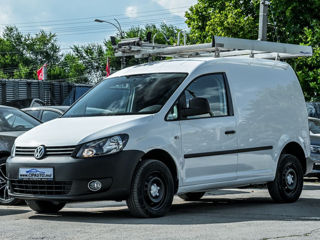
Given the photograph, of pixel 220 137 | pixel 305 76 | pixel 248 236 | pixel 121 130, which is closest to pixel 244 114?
pixel 220 137

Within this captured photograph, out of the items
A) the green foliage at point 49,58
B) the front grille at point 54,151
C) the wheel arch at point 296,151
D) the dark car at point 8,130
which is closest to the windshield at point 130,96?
the front grille at point 54,151

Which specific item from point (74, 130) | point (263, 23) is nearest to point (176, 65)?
point (74, 130)

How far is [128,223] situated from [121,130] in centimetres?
102

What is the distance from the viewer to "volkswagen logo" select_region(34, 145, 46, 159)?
836cm

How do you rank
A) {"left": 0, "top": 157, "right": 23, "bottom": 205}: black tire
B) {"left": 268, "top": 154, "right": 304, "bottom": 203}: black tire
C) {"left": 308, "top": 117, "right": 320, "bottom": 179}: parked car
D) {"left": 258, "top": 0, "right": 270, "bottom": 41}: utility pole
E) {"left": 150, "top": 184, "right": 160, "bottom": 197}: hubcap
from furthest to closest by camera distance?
1. {"left": 258, "top": 0, "right": 270, "bottom": 41}: utility pole
2. {"left": 308, "top": 117, "right": 320, "bottom": 179}: parked car
3. {"left": 268, "top": 154, "right": 304, "bottom": 203}: black tire
4. {"left": 0, "top": 157, "right": 23, "bottom": 205}: black tire
5. {"left": 150, "top": 184, "right": 160, "bottom": 197}: hubcap

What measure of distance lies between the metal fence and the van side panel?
22490 millimetres

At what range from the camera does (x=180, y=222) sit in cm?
816

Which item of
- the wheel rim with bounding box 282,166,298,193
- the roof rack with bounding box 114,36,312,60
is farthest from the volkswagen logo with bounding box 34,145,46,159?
the wheel rim with bounding box 282,166,298,193

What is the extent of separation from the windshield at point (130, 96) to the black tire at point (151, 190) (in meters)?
0.72

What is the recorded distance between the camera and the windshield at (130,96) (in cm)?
896

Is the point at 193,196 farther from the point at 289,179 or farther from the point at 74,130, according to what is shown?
the point at 74,130

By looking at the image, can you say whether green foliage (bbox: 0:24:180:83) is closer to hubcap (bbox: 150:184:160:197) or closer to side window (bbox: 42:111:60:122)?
side window (bbox: 42:111:60:122)

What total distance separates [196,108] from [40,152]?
1.91 metres

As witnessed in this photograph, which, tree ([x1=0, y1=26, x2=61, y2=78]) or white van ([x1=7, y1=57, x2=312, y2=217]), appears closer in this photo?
white van ([x1=7, y1=57, x2=312, y2=217])
